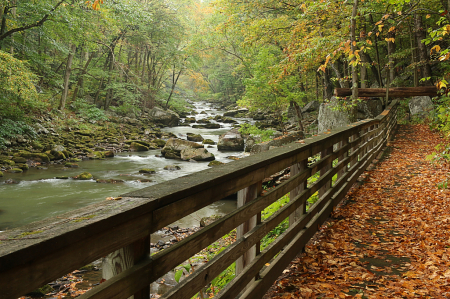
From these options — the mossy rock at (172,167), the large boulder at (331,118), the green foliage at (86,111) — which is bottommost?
the mossy rock at (172,167)

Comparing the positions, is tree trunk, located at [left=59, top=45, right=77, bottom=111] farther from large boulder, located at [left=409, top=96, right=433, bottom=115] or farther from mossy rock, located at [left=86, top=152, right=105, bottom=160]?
large boulder, located at [left=409, top=96, right=433, bottom=115]

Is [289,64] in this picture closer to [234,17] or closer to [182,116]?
[234,17]

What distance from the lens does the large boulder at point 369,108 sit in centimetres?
1639

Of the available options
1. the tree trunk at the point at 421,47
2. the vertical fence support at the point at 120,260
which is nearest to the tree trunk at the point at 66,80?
the tree trunk at the point at 421,47

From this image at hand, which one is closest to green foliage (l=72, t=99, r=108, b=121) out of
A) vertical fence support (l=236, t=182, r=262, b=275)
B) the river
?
the river

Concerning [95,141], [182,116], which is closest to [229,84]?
[182,116]

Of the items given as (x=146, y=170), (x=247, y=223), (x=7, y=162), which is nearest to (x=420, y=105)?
(x=146, y=170)

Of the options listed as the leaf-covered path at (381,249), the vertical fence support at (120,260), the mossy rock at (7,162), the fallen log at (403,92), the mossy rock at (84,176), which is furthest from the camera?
the fallen log at (403,92)

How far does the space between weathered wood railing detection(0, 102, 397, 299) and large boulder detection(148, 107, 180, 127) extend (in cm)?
2979

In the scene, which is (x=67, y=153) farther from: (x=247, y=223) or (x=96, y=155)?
(x=247, y=223)

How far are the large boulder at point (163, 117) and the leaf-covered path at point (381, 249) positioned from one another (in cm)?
2735

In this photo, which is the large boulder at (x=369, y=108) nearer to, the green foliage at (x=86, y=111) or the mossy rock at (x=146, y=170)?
the mossy rock at (x=146, y=170)

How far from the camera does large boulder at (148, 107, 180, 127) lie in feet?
106

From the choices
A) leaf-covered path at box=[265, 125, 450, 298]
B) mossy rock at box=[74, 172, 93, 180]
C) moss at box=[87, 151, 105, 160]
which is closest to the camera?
leaf-covered path at box=[265, 125, 450, 298]
